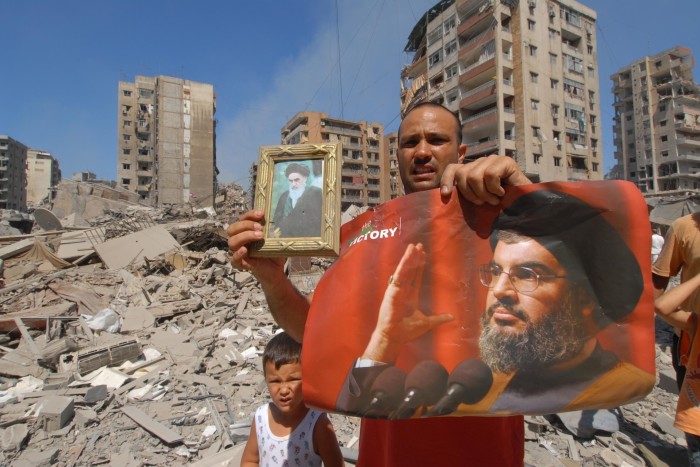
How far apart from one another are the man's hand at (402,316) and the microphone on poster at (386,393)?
0.16 feet

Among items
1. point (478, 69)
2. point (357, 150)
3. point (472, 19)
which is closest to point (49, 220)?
point (478, 69)

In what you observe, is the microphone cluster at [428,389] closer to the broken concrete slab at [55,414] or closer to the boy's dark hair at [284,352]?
the boy's dark hair at [284,352]

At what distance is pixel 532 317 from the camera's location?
44.0 inches

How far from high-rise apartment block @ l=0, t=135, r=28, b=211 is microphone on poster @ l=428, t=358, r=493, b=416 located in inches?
4449

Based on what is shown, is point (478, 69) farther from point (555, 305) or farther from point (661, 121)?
point (661, 121)

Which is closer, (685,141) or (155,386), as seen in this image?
(155,386)

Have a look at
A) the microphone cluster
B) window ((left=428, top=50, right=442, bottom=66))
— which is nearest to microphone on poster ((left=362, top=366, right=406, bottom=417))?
the microphone cluster

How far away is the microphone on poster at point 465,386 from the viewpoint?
1.10 meters

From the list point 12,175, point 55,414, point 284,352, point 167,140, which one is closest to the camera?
point 284,352

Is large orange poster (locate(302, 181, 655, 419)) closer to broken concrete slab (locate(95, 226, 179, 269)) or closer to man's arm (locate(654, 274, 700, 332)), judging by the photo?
man's arm (locate(654, 274, 700, 332))

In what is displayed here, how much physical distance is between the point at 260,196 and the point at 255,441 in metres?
1.83

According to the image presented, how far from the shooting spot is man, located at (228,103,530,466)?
1155 millimetres

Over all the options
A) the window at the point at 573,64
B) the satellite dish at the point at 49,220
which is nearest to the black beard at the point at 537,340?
the satellite dish at the point at 49,220

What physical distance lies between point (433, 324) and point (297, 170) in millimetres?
802
